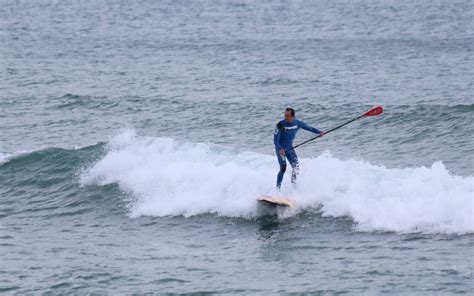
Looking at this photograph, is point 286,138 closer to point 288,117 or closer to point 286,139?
point 286,139

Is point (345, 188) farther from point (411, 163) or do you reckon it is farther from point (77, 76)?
point (77, 76)

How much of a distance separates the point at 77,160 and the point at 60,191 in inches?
77.3

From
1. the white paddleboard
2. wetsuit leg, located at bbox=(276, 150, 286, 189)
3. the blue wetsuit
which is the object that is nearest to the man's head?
the blue wetsuit

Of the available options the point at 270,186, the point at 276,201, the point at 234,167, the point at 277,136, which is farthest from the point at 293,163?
the point at 234,167

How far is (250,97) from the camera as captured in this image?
31062 millimetres

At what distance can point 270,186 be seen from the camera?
1909 cm

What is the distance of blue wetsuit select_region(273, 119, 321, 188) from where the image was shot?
18062mm

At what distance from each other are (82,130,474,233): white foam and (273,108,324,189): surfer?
512mm

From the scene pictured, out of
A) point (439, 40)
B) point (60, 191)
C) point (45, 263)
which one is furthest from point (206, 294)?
point (439, 40)

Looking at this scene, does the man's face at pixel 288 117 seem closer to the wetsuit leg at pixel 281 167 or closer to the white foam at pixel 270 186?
the wetsuit leg at pixel 281 167

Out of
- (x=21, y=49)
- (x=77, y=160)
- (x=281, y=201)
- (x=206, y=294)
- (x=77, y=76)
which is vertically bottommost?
(x=206, y=294)

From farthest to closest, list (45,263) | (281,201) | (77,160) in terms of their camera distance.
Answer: (77,160) < (281,201) < (45,263)

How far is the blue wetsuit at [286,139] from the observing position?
59.3 ft

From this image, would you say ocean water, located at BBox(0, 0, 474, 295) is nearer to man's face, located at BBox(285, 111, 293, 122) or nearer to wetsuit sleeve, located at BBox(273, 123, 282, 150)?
wetsuit sleeve, located at BBox(273, 123, 282, 150)
